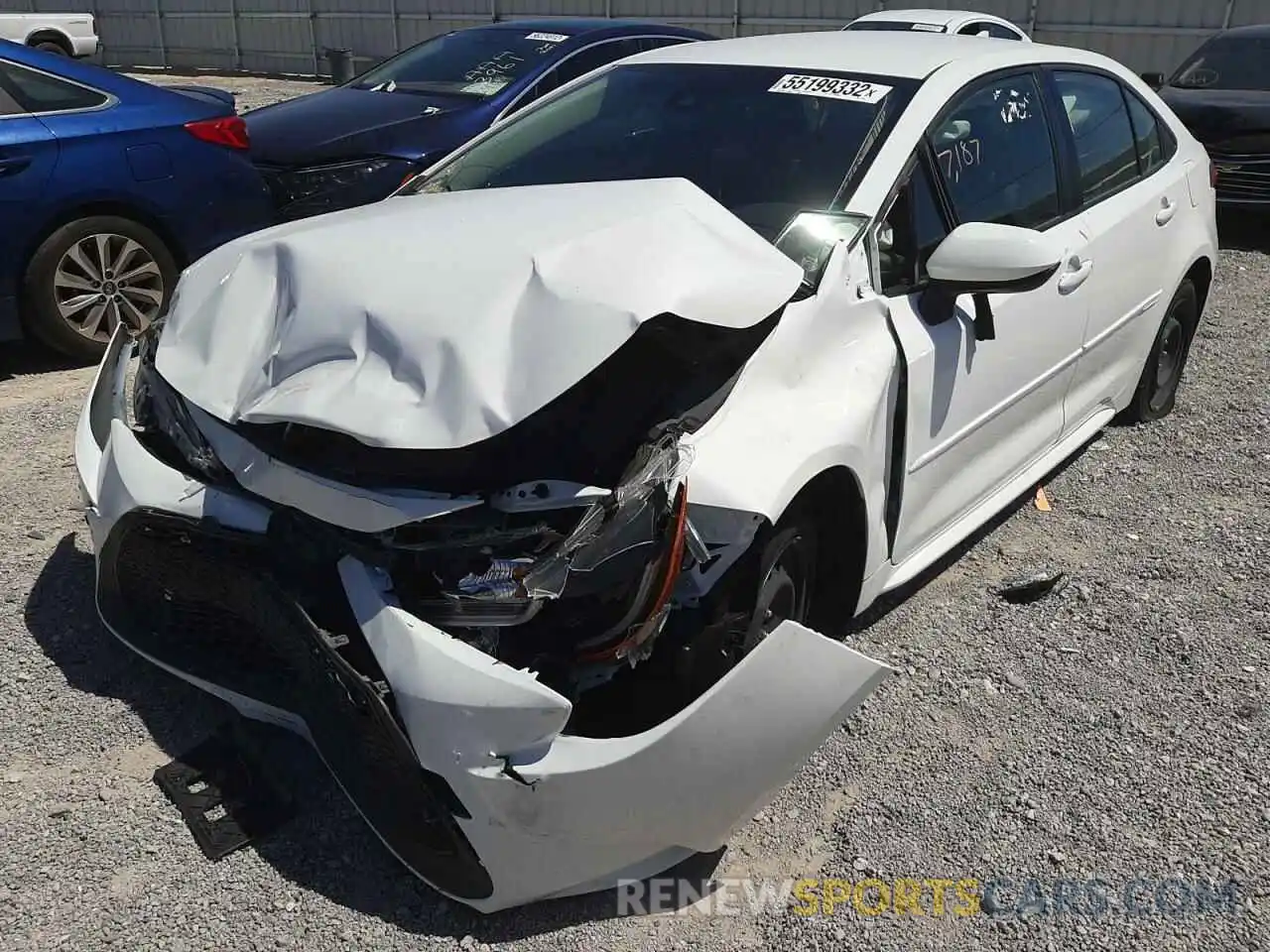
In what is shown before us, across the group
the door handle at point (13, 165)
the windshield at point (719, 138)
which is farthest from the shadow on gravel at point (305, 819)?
the door handle at point (13, 165)

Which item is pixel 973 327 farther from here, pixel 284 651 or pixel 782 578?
pixel 284 651

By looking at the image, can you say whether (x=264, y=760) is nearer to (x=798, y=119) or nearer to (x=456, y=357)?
(x=456, y=357)

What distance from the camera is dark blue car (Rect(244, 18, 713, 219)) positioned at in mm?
6277

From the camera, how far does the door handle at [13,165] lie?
5.00 m

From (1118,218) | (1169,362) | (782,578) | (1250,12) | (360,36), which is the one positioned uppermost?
(1250,12)

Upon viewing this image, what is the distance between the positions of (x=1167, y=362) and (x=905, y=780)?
3044 millimetres

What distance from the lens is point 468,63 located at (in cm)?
729

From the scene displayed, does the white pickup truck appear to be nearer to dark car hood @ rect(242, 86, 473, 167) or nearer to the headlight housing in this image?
dark car hood @ rect(242, 86, 473, 167)

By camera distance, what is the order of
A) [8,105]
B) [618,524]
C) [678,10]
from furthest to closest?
[678,10] → [8,105] → [618,524]

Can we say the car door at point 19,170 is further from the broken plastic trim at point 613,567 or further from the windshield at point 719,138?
the broken plastic trim at point 613,567

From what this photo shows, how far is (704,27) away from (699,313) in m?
15.9

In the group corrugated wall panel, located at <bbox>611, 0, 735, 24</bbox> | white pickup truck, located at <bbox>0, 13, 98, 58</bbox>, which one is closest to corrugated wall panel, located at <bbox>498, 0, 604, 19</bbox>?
corrugated wall panel, located at <bbox>611, 0, 735, 24</bbox>

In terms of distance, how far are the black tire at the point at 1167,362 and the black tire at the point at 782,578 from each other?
259 cm

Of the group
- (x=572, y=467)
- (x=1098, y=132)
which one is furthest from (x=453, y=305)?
(x=1098, y=132)
